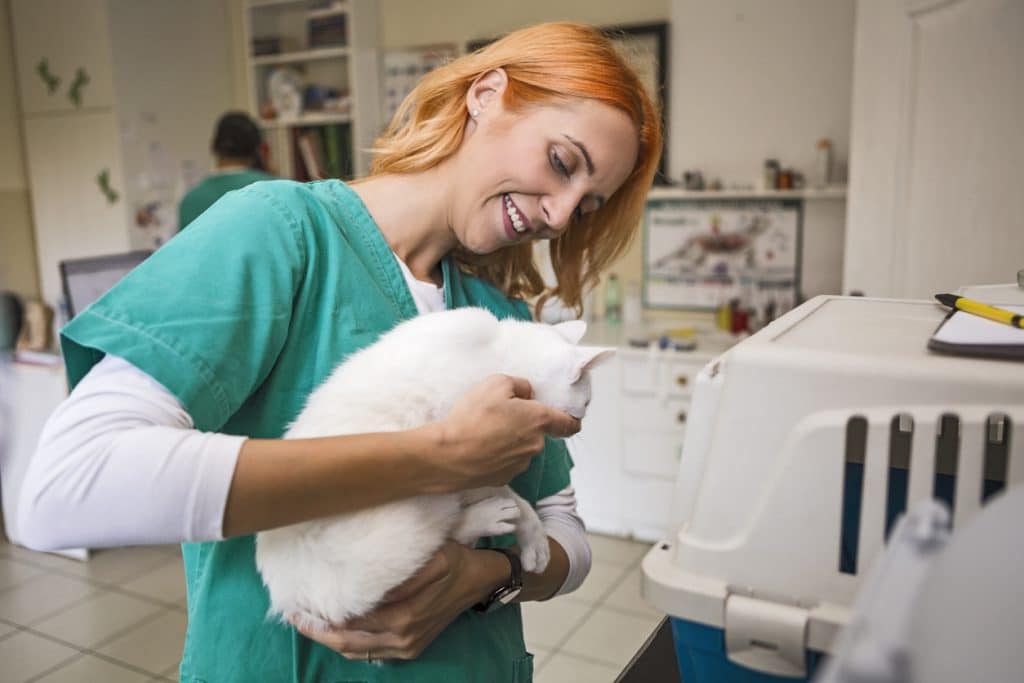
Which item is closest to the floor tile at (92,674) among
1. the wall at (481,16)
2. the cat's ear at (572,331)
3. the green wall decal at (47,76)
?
the cat's ear at (572,331)

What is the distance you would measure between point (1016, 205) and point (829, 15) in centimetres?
157

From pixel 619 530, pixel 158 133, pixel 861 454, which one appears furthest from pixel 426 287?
pixel 158 133

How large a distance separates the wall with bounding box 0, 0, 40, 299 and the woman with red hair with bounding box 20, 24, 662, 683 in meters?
3.95

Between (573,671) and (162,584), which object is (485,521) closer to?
(573,671)

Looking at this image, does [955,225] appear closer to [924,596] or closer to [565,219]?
[565,219]

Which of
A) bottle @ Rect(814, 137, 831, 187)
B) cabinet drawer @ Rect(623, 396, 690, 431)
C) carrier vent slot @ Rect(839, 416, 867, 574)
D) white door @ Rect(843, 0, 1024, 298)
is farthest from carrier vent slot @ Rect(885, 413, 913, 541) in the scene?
bottle @ Rect(814, 137, 831, 187)

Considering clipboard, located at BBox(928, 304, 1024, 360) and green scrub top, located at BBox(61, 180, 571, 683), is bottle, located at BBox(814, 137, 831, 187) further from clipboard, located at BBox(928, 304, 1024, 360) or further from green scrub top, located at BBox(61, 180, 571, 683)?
clipboard, located at BBox(928, 304, 1024, 360)

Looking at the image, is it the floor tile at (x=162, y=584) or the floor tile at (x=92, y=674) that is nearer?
the floor tile at (x=92, y=674)

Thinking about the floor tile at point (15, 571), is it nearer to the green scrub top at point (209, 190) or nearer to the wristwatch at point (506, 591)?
the green scrub top at point (209, 190)

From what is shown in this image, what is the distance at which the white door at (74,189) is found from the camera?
12.8ft

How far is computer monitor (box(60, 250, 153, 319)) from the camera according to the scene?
2955mm

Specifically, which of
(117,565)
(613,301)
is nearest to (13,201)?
(117,565)

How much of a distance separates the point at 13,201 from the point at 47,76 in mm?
702

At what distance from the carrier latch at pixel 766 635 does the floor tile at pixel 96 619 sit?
113 inches
